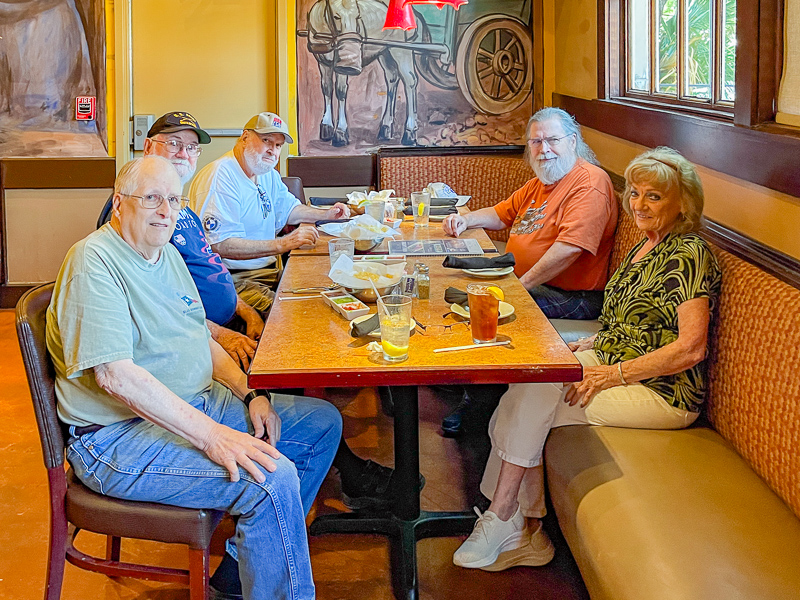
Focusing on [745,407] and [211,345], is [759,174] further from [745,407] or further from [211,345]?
[211,345]

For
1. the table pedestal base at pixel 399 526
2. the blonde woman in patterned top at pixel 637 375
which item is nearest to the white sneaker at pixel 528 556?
the blonde woman in patterned top at pixel 637 375

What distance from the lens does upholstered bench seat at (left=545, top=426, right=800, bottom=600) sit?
1.58 m

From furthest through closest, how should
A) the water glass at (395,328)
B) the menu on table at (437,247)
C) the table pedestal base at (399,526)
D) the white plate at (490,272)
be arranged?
the menu on table at (437,247) → the white plate at (490,272) → the table pedestal base at (399,526) → the water glass at (395,328)

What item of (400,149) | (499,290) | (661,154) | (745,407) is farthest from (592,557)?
(400,149)

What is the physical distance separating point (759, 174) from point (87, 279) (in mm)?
1824

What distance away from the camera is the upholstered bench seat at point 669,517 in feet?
5.19

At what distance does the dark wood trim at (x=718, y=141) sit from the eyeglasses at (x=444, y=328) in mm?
927

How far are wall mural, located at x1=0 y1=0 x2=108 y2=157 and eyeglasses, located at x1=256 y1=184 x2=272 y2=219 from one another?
7.23ft

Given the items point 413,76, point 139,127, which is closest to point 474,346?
point 413,76

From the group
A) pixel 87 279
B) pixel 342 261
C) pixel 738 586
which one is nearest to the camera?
pixel 738 586

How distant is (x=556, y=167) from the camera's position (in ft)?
11.2

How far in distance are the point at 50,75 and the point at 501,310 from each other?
422cm

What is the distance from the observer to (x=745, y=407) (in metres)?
2.05

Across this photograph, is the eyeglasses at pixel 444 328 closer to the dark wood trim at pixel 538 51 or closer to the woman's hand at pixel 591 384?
the woman's hand at pixel 591 384
